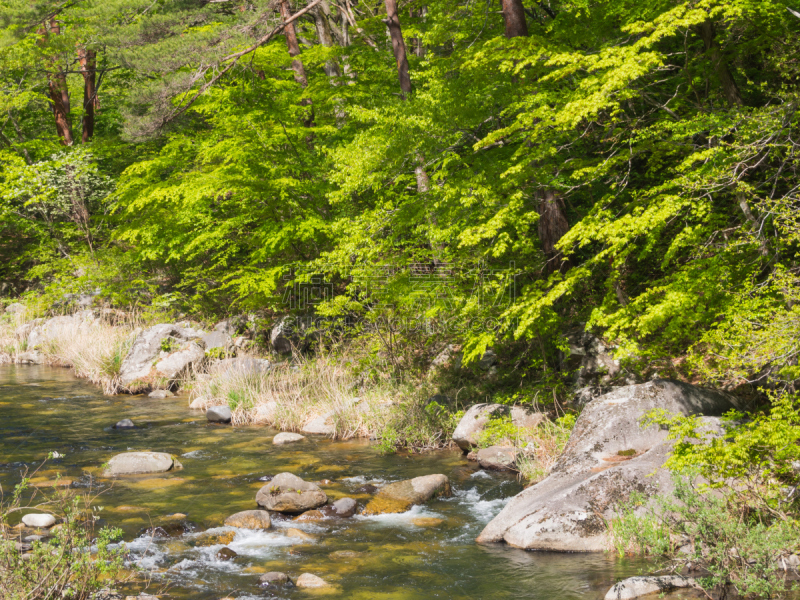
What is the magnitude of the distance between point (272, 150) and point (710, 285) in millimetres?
9481

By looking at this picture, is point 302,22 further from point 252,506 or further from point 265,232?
point 252,506

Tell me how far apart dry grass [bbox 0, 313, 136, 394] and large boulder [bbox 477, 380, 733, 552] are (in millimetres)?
10785

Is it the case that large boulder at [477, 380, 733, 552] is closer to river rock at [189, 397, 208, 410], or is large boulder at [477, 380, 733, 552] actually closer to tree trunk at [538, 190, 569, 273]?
tree trunk at [538, 190, 569, 273]

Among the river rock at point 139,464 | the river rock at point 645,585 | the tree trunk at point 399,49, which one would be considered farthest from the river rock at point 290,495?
the tree trunk at point 399,49

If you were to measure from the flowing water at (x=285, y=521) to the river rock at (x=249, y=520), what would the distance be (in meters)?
0.11

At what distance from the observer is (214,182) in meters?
13.0

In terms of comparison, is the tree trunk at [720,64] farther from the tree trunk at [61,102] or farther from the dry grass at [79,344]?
the tree trunk at [61,102]

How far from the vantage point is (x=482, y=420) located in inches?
368

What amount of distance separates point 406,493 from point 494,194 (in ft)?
12.4

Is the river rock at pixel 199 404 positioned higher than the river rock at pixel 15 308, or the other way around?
the river rock at pixel 15 308

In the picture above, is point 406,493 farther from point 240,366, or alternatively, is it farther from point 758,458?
point 240,366

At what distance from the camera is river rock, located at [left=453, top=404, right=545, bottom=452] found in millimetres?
9102

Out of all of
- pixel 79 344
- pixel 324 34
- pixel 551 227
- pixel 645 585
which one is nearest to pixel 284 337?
pixel 79 344

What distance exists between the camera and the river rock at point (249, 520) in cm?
657
